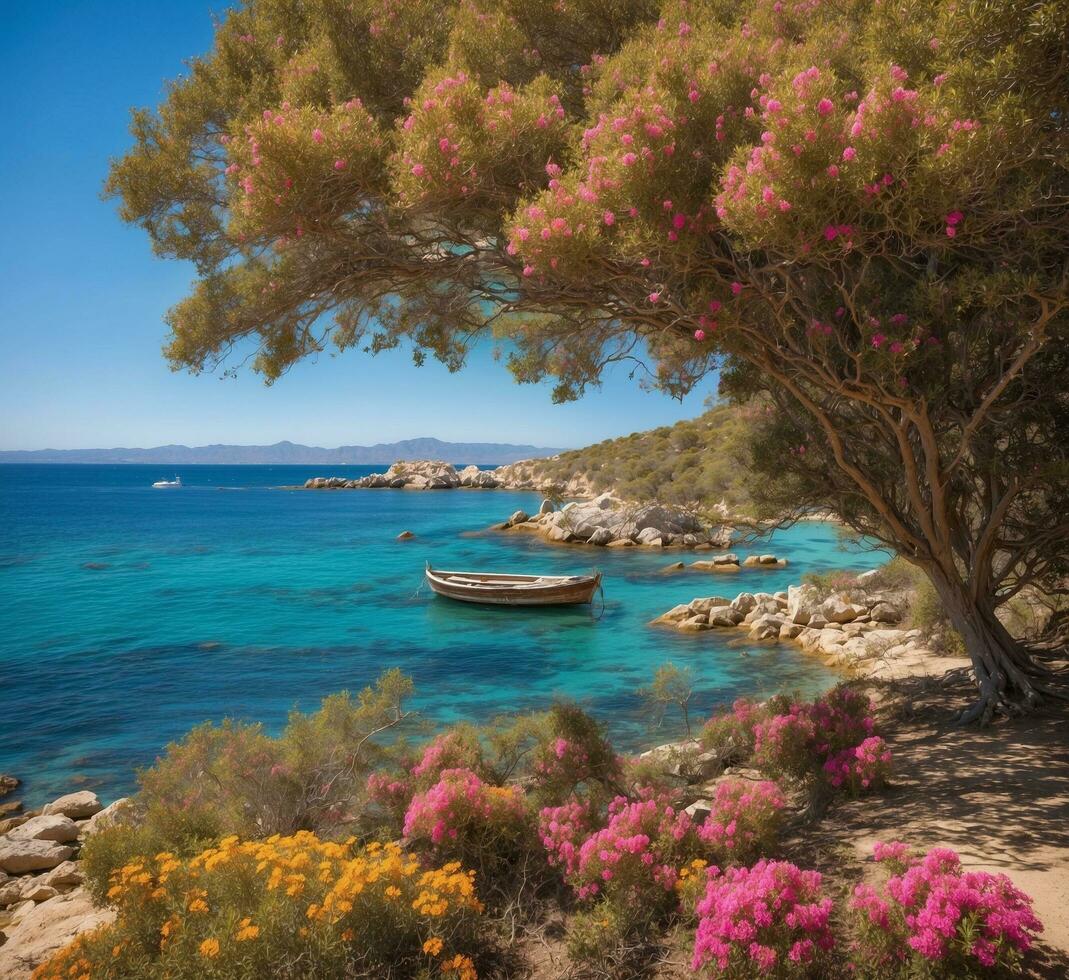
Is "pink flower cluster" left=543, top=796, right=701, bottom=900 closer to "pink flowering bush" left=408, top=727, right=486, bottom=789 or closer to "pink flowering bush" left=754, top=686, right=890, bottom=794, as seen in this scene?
"pink flowering bush" left=408, top=727, right=486, bottom=789

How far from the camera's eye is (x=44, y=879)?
287 inches

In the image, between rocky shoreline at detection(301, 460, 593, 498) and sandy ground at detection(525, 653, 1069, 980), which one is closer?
sandy ground at detection(525, 653, 1069, 980)

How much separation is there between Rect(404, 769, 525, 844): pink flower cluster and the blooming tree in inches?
133

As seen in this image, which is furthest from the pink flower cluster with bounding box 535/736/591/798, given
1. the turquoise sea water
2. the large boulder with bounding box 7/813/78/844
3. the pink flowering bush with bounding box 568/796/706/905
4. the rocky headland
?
the rocky headland

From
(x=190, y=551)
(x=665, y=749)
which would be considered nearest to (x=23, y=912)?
(x=665, y=749)

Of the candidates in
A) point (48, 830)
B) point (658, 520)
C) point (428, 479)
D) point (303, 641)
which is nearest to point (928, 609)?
point (48, 830)

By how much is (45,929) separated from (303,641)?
1372 cm

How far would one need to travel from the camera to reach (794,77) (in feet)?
13.4

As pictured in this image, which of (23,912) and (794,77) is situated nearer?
(794,77)

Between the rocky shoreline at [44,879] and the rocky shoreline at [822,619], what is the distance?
→ 11.9 meters

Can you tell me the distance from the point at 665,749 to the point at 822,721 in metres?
2.87

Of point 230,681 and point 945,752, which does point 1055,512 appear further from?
point 230,681

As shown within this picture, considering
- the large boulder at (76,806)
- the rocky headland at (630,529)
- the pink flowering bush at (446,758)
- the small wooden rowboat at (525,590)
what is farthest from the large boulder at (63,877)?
the rocky headland at (630,529)

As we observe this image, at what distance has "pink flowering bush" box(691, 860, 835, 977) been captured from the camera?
3.39 metres
